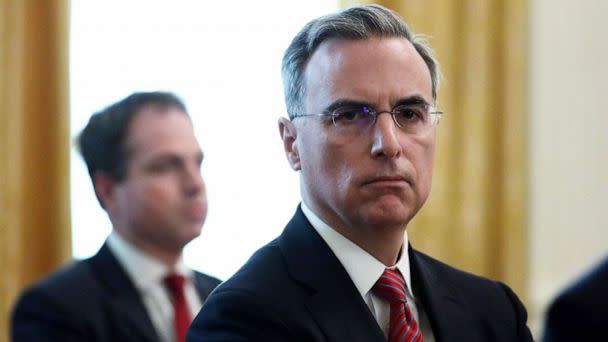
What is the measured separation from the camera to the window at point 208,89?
198 inches

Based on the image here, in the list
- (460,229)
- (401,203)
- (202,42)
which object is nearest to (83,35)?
(202,42)

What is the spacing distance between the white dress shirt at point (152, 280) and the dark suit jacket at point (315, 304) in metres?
0.97

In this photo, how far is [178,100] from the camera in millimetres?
3434

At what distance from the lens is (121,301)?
3012 millimetres

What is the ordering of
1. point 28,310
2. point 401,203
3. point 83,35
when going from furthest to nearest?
point 83,35
point 28,310
point 401,203

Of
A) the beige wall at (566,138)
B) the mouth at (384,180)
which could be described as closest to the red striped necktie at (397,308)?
the mouth at (384,180)

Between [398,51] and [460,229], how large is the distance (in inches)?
125

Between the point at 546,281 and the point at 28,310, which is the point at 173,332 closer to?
the point at 28,310

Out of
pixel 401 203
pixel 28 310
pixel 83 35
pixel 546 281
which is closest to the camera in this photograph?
pixel 401 203

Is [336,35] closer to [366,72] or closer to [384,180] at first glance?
[366,72]

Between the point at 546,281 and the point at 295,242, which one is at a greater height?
the point at 295,242

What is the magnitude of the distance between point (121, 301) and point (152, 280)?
0.55ft

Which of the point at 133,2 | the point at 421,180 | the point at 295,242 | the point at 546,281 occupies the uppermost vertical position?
the point at 133,2

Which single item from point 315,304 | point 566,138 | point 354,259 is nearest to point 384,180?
point 354,259
